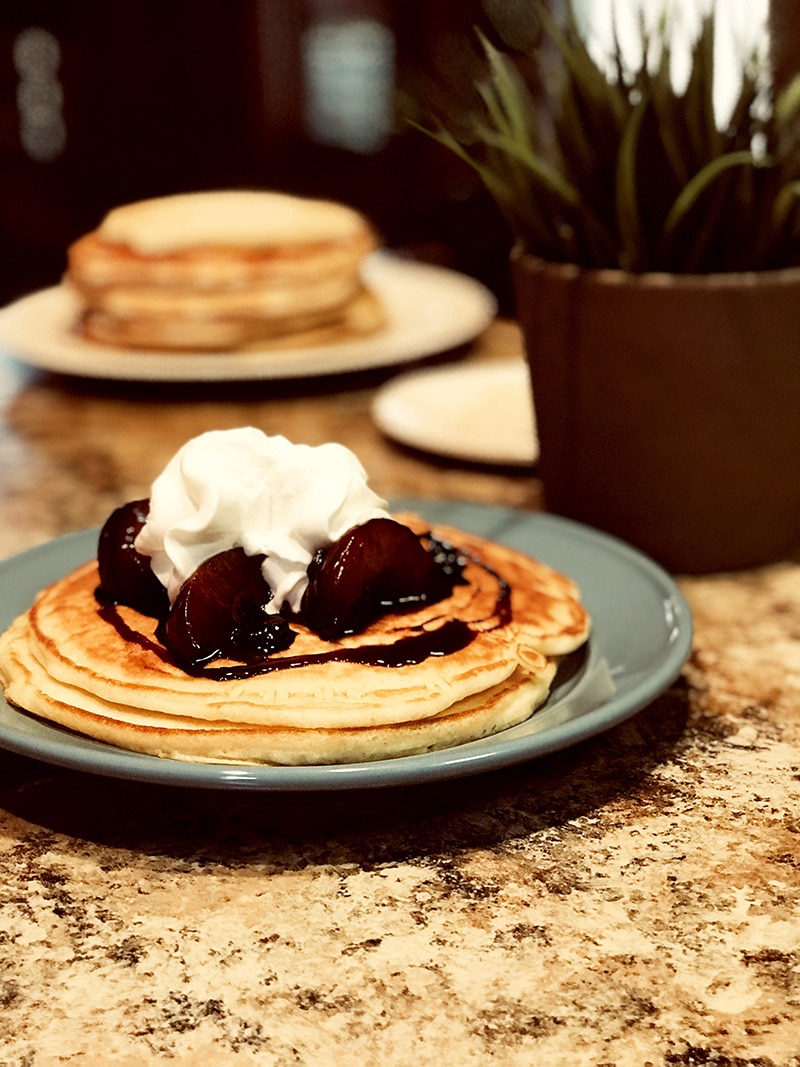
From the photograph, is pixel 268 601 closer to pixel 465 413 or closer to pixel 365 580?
pixel 365 580

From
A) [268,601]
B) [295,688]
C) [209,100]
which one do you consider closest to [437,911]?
[295,688]

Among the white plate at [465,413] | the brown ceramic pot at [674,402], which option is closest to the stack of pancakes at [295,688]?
the brown ceramic pot at [674,402]

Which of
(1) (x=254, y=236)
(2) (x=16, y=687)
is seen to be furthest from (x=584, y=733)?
(1) (x=254, y=236)

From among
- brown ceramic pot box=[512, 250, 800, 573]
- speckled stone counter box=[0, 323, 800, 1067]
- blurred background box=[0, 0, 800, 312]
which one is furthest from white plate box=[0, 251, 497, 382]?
blurred background box=[0, 0, 800, 312]

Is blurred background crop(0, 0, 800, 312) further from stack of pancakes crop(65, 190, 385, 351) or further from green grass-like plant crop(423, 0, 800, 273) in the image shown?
green grass-like plant crop(423, 0, 800, 273)

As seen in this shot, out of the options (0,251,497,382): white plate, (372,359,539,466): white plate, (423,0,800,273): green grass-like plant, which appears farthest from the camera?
(0,251,497,382): white plate

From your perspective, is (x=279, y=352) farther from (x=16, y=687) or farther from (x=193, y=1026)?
(x=193, y=1026)
